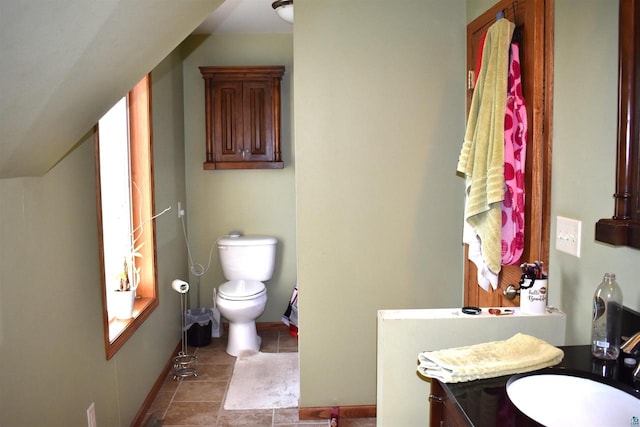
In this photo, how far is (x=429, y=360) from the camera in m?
1.48

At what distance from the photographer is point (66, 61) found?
54.1 inches

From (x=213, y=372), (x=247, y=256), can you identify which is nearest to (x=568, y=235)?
(x=213, y=372)

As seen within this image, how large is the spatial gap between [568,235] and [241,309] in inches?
100

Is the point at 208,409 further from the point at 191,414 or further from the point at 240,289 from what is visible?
the point at 240,289

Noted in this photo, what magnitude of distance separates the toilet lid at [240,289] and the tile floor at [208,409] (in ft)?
1.50

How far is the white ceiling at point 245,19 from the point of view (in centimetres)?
357

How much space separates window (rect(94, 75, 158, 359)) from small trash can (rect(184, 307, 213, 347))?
0.82 meters

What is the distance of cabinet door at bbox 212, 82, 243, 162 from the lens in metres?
4.27

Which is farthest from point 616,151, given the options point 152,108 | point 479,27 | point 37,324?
point 152,108

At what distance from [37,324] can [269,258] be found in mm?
2466

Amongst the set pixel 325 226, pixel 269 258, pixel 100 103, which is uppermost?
pixel 100 103

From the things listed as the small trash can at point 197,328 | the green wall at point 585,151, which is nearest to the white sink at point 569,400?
the green wall at point 585,151

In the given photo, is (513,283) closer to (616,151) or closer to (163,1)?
(616,151)

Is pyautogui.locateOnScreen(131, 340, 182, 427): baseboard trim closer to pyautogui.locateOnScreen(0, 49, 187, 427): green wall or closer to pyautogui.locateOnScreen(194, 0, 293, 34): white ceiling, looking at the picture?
pyautogui.locateOnScreen(0, 49, 187, 427): green wall
